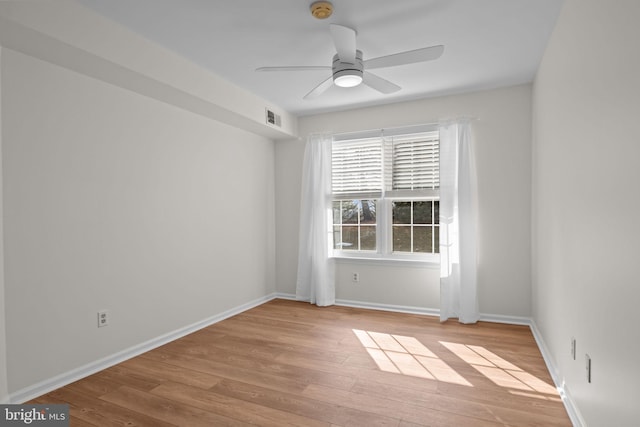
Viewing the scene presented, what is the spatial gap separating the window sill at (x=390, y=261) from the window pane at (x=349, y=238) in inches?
5.8

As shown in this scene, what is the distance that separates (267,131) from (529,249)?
10.9ft

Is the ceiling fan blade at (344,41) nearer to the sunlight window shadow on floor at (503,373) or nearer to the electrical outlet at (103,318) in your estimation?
the sunlight window shadow on floor at (503,373)

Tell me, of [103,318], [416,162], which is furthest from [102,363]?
[416,162]

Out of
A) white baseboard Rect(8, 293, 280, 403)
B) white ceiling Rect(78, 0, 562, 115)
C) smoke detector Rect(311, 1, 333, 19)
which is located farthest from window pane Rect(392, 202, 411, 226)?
smoke detector Rect(311, 1, 333, 19)

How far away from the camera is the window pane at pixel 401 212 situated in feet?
14.2

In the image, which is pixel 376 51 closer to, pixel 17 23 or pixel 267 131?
pixel 267 131

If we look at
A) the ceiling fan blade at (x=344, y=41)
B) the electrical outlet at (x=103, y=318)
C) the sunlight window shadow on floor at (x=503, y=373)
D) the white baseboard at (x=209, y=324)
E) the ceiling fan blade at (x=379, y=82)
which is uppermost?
the ceiling fan blade at (x=344, y=41)

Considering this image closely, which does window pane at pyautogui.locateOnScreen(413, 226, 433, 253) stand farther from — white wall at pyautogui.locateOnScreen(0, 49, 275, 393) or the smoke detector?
the smoke detector

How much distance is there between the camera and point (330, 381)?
2510mm

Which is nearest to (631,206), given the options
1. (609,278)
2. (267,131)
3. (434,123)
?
(609,278)

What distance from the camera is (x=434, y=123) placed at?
13.3 feet

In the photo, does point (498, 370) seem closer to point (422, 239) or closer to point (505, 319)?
point (505, 319)

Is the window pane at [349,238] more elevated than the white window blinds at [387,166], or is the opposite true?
the white window blinds at [387,166]

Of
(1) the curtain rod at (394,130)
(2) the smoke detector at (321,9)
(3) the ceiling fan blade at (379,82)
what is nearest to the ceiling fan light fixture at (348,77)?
(3) the ceiling fan blade at (379,82)
